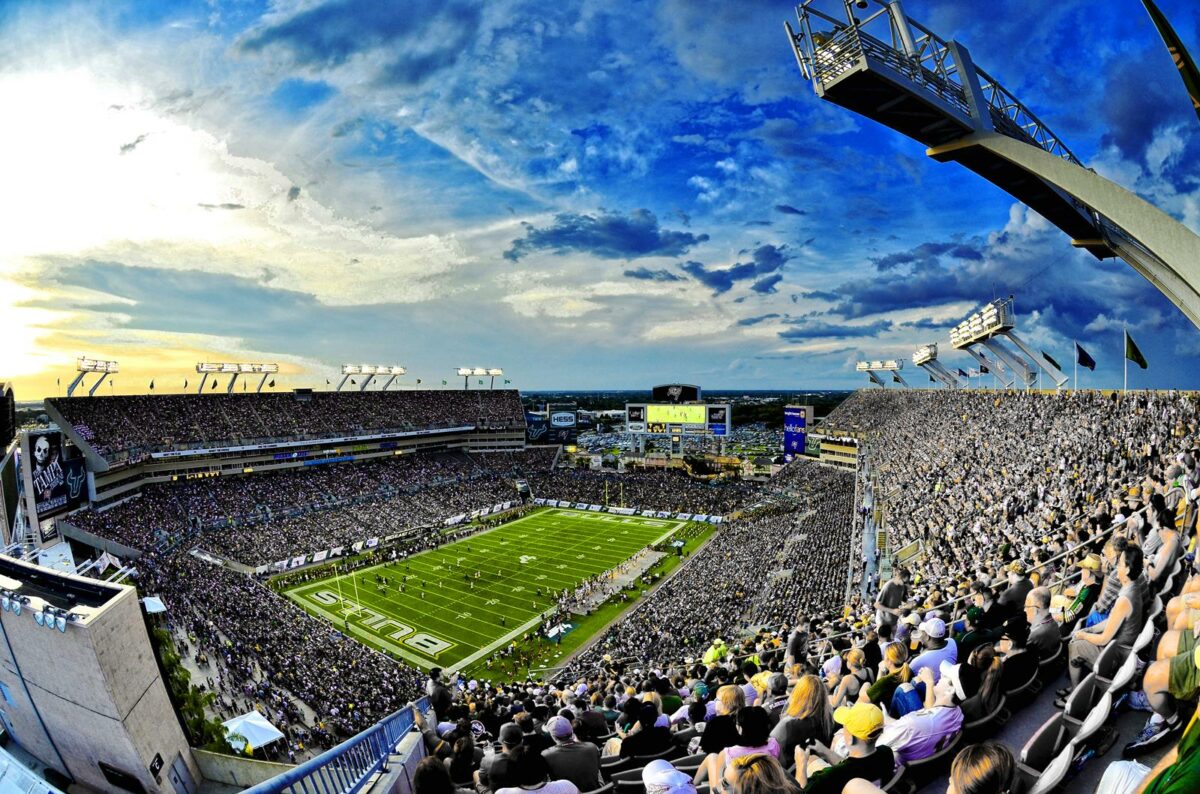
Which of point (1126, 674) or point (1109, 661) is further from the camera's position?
point (1109, 661)

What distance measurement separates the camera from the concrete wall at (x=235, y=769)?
1139 centimetres

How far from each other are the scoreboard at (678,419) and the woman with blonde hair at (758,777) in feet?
212

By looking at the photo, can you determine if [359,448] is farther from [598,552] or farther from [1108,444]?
[1108,444]

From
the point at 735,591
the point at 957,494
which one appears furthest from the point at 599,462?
the point at 957,494

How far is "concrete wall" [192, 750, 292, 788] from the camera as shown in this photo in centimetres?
1139

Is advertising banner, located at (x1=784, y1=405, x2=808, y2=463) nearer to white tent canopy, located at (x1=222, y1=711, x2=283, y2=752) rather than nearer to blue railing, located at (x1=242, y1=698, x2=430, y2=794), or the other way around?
white tent canopy, located at (x1=222, y1=711, x2=283, y2=752)

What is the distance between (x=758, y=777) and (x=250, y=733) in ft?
52.3

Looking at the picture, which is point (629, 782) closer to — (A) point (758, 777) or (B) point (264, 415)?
(A) point (758, 777)

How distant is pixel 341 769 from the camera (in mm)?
5336

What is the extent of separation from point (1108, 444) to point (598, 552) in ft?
104

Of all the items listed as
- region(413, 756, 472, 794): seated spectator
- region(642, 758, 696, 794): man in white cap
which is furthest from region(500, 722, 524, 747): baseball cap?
region(642, 758, 696, 794): man in white cap

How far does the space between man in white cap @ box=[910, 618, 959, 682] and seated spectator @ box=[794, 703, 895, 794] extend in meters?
1.97

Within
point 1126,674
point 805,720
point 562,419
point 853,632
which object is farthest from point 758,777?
point 562,419

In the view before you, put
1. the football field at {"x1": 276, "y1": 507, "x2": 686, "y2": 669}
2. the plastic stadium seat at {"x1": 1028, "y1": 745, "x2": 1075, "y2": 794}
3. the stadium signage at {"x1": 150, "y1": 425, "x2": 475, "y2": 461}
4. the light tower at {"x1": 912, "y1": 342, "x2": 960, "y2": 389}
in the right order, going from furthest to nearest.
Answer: the light tower at {"x1": 912, "y1": 342, "x2": 960, "y2": 389} < the stadium signage at {"x1": 150, "y1": 425, "x2": 475, "y2": 461} < the football field at {"x1": 276, "y1": 507, "x2": 686, "y2": 669} < the plastic stadium seat at {"x1": 1028, "y1": 745, "x2": 1075, "y2": 794}
